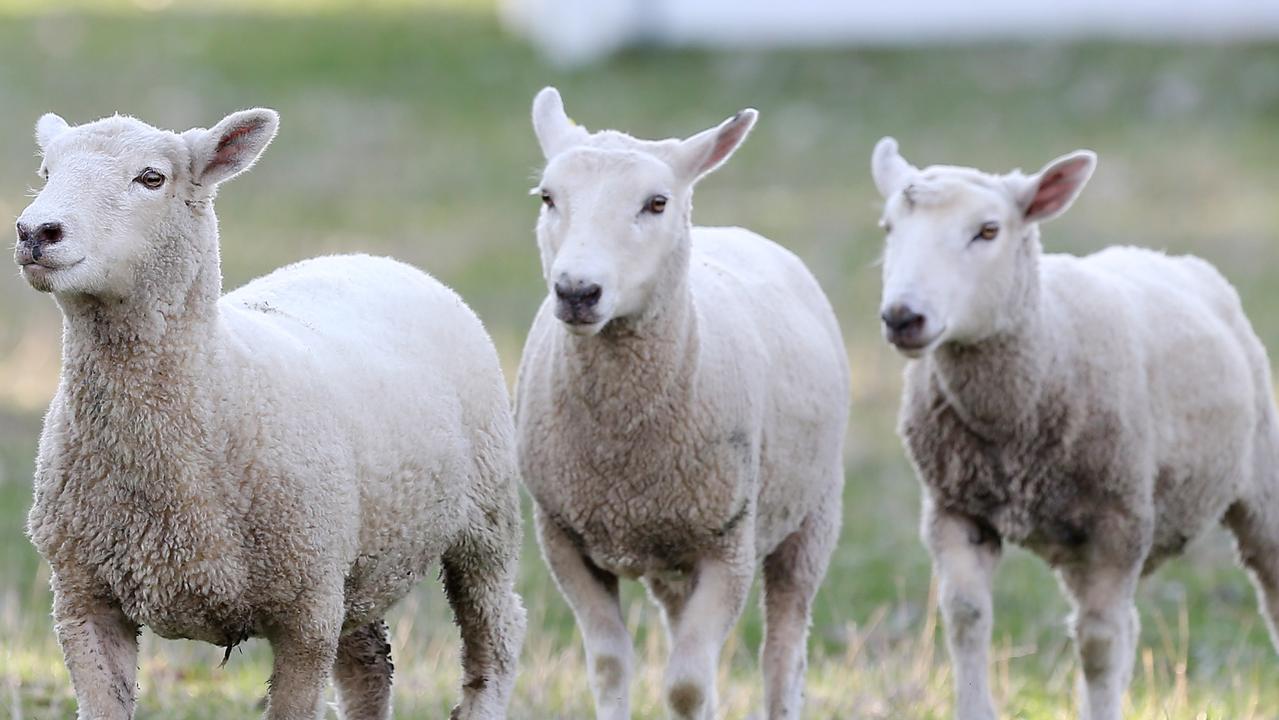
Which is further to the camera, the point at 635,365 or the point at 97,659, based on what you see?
the point at 635,365

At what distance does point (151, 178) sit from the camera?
5.02 metres

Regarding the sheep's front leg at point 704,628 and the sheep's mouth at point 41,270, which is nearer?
the sheep's mouth at point 41,270

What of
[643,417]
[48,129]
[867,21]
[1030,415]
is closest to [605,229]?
[643,417]

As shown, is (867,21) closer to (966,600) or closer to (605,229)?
(966,600)

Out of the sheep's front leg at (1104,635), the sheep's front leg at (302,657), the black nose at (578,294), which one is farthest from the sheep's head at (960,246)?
the sheep's front leg at (302,657)

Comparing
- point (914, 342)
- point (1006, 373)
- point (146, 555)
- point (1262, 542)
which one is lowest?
point (1262, 542)

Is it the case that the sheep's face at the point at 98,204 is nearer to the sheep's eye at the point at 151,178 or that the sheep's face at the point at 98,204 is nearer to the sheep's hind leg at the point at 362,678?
the sheep's eye at the point at 151,178

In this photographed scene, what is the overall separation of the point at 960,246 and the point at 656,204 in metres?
1.22

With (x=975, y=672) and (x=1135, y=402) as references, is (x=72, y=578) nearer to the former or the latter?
(x=975, y=672)

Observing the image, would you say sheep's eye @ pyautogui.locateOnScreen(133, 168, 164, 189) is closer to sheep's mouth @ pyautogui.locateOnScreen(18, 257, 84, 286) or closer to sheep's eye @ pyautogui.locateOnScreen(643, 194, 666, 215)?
sheep's mouth @ pyautogui.locateOnScreen(18, 257, 84, 286)

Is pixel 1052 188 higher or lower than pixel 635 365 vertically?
higher

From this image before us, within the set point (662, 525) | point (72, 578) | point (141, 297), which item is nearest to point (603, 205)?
point (662, 525)

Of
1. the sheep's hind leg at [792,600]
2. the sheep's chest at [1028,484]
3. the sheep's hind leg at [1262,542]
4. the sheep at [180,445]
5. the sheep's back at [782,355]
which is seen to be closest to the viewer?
the sheep at [180,445]

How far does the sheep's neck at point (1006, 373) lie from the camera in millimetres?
7023
